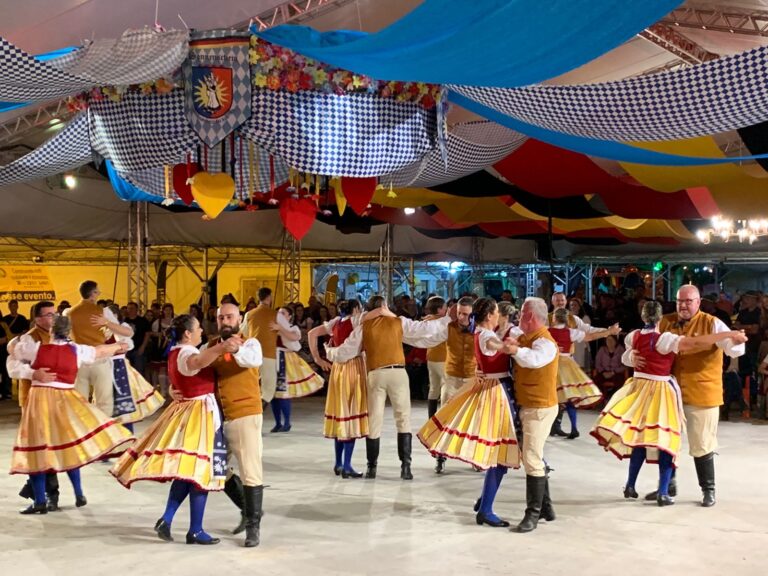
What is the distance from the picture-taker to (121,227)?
12.9m

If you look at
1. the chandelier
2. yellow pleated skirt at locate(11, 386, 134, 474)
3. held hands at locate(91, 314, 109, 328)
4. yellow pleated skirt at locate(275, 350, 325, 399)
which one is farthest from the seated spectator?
yellow pleated skirt at locate(11, 386, 134, 474)

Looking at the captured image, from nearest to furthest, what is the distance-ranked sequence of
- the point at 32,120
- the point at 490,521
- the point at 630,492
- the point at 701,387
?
the point at 490,521 → the point at 701,387 → the point at 630,492 → the point at 32,120

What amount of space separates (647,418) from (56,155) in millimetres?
4633

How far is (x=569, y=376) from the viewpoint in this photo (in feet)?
27.3

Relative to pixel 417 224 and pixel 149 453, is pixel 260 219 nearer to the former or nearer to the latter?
pixel 417 224

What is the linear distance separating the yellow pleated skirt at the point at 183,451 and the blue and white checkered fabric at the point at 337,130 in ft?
5.19

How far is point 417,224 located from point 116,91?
8.07 meters

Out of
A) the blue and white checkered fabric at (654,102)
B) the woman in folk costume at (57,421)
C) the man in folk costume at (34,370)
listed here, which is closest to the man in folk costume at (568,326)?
the blue and white checkered fabric at (654,102)

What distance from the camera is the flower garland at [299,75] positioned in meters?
5.03

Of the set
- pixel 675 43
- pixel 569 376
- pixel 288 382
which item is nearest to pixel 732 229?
pixel 675 43

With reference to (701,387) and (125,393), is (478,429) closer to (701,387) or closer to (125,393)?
(701,387)

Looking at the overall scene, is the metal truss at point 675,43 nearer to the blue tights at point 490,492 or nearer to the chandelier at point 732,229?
the chandelier at point 732,229

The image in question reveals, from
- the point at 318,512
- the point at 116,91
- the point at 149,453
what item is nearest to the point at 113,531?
the point at 149,453

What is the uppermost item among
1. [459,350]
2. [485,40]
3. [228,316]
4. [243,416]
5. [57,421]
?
[485,40]
